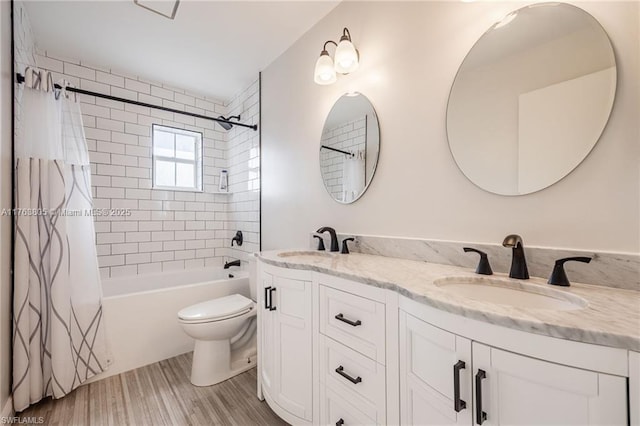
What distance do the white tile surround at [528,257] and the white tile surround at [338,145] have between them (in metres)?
0.45

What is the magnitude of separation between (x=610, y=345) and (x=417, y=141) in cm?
110

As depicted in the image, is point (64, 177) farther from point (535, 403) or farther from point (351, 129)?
point (535, 403)

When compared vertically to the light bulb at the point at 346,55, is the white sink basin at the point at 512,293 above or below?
below

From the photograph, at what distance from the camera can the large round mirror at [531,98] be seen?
96 centimetres

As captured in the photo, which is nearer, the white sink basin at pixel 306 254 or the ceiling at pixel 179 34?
the white sink basin at pixel 306 254

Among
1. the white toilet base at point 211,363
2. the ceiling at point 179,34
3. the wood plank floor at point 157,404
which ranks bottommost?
the wood plank floor at point 157,404

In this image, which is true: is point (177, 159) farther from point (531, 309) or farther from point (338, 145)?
point (531, 309)

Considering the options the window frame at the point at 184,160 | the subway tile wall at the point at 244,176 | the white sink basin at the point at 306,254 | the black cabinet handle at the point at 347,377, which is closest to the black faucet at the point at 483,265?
the black cabinet handle at the point at 347,377

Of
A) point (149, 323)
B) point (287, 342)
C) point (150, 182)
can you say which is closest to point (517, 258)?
point (287, 342)

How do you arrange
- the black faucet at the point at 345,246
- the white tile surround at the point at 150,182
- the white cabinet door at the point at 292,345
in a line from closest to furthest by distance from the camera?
the white cabinet door at the point at 292,345 → the black faucet at the point at 345,246 → the white tile surround at the point at 150,182

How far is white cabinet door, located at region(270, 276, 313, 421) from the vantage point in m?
1.34

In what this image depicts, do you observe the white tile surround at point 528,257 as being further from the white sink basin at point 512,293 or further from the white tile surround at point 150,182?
the white tile surround at point 150,182

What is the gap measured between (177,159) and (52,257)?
1.74 m

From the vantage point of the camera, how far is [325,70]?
5.74ft
